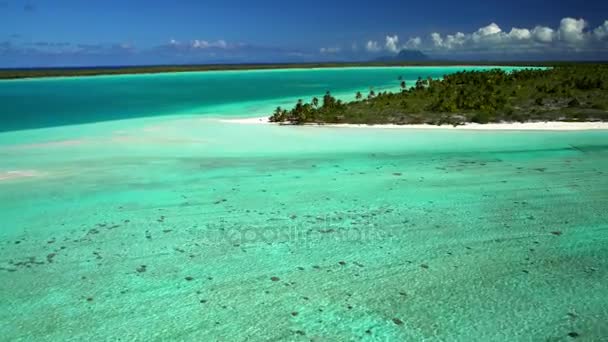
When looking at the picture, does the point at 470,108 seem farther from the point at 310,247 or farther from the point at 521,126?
the point at 310,247

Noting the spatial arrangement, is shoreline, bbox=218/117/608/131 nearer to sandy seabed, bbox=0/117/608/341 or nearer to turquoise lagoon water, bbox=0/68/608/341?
turquoise lagoon water, bbox=0/68/608/341

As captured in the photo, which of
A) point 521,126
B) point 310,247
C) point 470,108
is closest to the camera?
point 310,247

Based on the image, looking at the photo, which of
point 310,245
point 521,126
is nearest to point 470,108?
point 521,126

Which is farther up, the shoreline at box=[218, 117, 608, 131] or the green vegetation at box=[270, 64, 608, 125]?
the green vegetation at box=[270, 64, 608, 125]

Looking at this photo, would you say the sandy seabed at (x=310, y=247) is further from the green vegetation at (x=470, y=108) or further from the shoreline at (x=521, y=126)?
the green vegetation at (x=470, y=108)

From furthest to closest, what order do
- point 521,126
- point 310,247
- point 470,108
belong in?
point 470,108
point 521,126
point 310,247

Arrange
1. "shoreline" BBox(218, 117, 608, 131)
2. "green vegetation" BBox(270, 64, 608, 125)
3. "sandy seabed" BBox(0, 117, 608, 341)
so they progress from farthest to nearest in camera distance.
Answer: "green vegetation" BBox(270, 64, 608, 125)
"shoreline" BBox(218, 117, 608, 131)
"sandy seabed" BBox(0, 117, 608, 341)

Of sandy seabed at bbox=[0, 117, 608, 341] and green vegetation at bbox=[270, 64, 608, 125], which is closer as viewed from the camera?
sandy seabed at bbox=[0, 117, 608, 341]

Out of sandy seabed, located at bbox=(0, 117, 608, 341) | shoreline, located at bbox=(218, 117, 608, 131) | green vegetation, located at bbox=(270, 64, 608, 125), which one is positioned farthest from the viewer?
green vegetation, located at bbox=(270, 64, 608, 125)

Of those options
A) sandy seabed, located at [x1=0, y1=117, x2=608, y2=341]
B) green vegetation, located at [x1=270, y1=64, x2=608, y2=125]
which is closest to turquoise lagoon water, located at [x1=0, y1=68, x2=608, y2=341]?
sandy seabed, located at [x1=0, y1=117, x2=608, y2=341]
